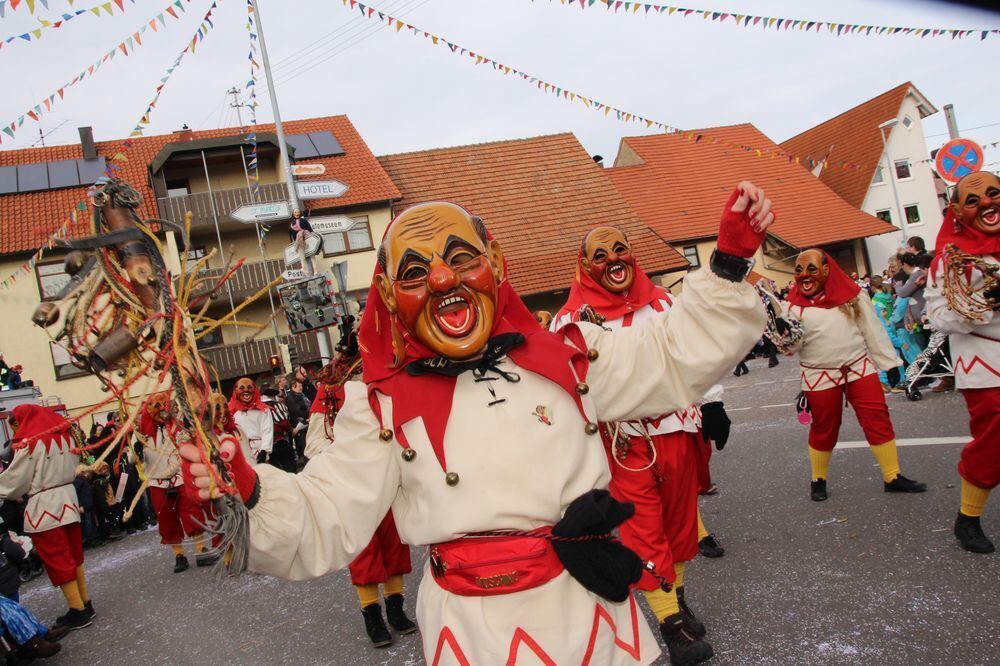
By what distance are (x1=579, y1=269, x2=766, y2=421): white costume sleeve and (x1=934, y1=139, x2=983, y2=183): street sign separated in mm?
6754

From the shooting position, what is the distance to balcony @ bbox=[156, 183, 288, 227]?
21516mm

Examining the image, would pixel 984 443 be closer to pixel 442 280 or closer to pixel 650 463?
pixel 650 463

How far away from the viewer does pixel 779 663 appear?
11.1ft

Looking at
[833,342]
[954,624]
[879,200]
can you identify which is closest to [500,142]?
[879,200]

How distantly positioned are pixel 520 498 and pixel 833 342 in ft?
13.9

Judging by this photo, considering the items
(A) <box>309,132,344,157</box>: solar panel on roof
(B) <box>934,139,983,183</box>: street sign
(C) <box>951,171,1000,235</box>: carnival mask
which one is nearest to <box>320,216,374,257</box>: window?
(A) <box>309,132,344,157</box>: solar panel on roof

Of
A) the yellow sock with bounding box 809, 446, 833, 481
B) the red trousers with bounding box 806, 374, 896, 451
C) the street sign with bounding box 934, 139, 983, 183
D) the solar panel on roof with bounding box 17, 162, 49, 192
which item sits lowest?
the yellow sock with bounding box 809, 446, 833, 481

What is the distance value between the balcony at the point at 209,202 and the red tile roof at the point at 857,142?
74.5 ft

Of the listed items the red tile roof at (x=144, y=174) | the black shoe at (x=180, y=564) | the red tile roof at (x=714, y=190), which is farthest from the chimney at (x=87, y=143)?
the black shoe at (x=180, y=564)

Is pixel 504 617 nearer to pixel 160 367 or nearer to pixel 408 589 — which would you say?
pixel 160 367

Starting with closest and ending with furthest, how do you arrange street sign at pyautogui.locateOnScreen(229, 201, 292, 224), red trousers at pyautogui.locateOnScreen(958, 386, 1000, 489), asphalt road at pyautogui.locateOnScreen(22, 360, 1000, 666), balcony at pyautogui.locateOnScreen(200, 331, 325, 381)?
1. asphalt road at pyautogui.locateOnScreen(22, 360, 1000, 666)
2. red trousers at pyautogui.locateOnScreen(958, 386, 1000, 489)
3. street sign at pyautogui.locateOnScreen(229, 201, 292, 224)
4. balcony at pyautogui.locateOnScreen(200, 331, 325, 381)

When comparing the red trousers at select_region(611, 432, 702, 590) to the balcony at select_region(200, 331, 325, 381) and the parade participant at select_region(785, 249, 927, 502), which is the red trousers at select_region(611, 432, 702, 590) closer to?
the parade participant at select_region(785, 249, 927, 502)

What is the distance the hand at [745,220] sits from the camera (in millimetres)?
2059

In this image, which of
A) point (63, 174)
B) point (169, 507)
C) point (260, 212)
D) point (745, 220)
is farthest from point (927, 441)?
point (63, 174)
